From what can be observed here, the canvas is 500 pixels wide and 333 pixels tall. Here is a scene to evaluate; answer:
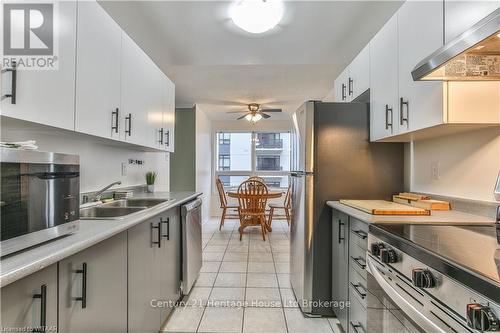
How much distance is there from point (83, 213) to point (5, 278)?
115 centimetres

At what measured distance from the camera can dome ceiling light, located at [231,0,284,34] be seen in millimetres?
1865

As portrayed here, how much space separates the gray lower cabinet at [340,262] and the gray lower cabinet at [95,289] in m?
1.31

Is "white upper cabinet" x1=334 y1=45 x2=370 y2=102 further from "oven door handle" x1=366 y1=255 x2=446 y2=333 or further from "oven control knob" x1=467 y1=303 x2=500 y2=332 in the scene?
"oven control knob" x1=467 y1=303 x2=500 y2=332

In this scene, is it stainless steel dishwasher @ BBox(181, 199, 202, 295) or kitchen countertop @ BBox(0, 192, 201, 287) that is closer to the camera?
kitchen countertop @ BBox(0, 192, 201, 287)

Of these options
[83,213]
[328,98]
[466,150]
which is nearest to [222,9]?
[83,213]

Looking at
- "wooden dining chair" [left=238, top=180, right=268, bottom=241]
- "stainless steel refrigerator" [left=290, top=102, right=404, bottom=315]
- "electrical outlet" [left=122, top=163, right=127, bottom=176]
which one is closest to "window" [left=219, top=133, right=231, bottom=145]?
"wooden dining chair" [left=238, top=180, right=268, bottom=241]

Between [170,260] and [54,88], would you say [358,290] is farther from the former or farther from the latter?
[54,88]

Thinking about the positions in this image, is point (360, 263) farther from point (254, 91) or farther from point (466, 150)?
point (254, 91)

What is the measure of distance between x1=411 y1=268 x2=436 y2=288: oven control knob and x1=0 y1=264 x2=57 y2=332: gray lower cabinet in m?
1.13

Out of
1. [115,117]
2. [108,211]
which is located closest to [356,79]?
[115,117]

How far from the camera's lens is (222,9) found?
6.64 ft

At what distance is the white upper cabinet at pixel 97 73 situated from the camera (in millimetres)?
1378

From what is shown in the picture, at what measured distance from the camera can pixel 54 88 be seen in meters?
1.18

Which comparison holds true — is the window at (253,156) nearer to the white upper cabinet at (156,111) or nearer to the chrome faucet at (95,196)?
the white upper cabinet at (156,111)
